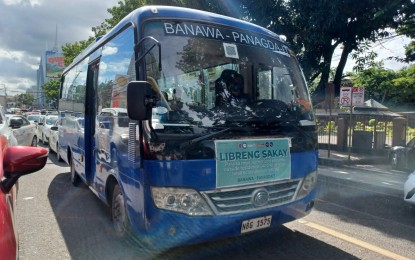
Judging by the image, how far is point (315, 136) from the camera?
425 cm

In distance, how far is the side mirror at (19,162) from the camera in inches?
88.4

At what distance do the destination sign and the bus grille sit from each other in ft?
5.40

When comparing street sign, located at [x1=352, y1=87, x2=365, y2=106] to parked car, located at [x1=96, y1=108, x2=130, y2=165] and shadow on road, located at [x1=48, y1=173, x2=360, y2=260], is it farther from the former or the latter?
parked car, located at [x1=96, y1=108, x2=130, y2=165]

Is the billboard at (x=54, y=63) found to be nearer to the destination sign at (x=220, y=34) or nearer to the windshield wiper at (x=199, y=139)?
the destination sign at (x=220, y=34)

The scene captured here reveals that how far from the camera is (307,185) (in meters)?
4.08

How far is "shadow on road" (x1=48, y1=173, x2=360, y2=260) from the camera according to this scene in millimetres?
3887

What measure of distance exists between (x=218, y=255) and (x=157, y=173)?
4.45 feet

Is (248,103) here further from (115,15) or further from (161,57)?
(115,15)

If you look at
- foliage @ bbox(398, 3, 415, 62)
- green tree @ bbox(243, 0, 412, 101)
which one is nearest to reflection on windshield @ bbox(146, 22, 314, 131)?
green tree @ bbox(243, 0, 412, 101)

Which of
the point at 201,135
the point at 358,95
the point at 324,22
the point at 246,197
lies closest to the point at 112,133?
the point at 201,135

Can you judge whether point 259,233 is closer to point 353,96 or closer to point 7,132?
point 7,132

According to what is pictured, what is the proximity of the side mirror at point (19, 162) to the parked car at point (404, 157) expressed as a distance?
10932mm

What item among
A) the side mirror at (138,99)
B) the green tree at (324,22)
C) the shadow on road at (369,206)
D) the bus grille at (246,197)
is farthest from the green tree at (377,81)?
the side mirror at (138,99)

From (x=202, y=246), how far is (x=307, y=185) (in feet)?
4.67
